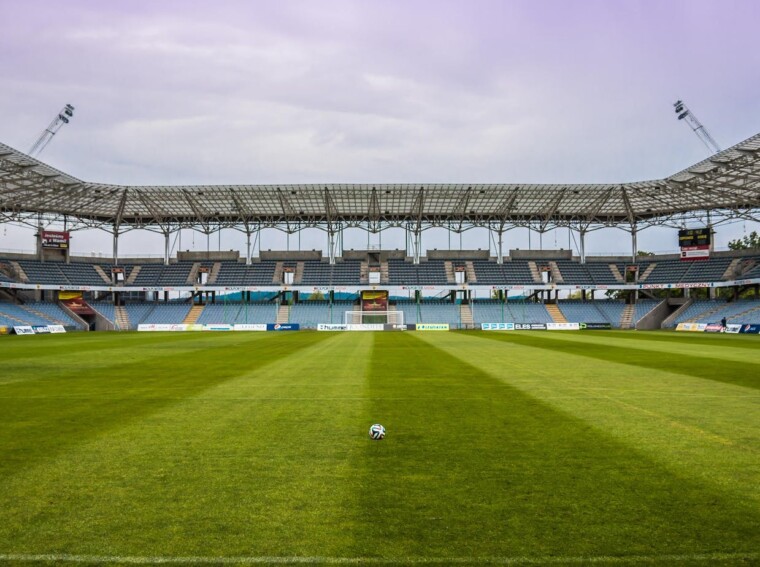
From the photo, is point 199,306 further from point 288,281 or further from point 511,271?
point 511,271

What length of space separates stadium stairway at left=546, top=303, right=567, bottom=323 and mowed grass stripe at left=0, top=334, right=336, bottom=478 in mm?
50877

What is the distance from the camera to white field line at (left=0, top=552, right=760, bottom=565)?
4.20m

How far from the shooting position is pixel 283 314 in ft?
218

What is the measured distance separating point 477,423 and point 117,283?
69560mm

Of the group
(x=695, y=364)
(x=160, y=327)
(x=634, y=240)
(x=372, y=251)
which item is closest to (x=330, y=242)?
(x=372, y=251)

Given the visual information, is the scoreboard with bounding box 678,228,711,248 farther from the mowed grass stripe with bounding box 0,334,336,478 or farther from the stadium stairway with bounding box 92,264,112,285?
the stadium stairway with bounding box 92,264,112,285

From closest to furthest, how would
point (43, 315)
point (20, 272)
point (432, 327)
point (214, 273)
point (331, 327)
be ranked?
point (43, 315)
point (331, 327)
point (432, 327)
point (20, 272)
point (214, 273)

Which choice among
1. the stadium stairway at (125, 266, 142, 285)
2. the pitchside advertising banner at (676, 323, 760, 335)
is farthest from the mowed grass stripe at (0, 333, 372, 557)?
the stadium stairway at (125, 266, 142, 285)

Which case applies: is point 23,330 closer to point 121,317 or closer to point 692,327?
point 121,317

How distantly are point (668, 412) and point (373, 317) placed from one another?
56696 mm

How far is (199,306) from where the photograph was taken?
225 feet

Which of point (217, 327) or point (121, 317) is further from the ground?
point (121, 317)

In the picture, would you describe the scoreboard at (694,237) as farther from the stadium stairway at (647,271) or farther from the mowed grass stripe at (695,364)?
the mowed grass stripe at (695,364)

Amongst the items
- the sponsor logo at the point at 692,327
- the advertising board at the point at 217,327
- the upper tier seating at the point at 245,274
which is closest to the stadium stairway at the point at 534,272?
→ the sponsor logo at the point at 692,327
